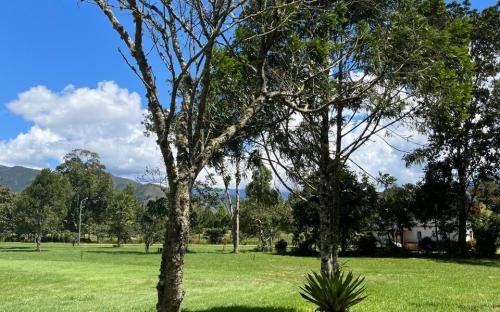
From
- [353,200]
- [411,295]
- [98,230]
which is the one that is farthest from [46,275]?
[98,230]

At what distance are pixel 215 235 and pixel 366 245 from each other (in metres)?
35.5

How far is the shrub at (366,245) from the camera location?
38.4 metres

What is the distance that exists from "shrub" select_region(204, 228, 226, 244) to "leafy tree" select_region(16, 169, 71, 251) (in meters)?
19.6

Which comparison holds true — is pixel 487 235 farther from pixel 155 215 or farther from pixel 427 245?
pixel 155 215

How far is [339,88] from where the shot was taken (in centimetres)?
1118

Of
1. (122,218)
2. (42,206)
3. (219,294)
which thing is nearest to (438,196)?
(219,294)

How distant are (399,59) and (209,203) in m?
38.3

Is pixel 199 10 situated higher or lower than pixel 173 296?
higher

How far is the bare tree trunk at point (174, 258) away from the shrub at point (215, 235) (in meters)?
65.5

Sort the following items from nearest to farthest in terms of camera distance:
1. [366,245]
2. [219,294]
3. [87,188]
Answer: [219,294] < [366,245] < [87,188]

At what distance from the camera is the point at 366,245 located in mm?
38406

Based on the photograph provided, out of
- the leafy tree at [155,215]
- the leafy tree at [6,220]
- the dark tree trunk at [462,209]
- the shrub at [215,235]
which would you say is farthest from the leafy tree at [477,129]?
the leafy tree at [6,220]

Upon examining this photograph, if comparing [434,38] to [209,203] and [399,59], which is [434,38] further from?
[209,203]

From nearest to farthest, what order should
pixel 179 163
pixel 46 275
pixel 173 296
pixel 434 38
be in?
pixel 173 296, pixel 179 163, pixel 434 38, pixel 46 275
